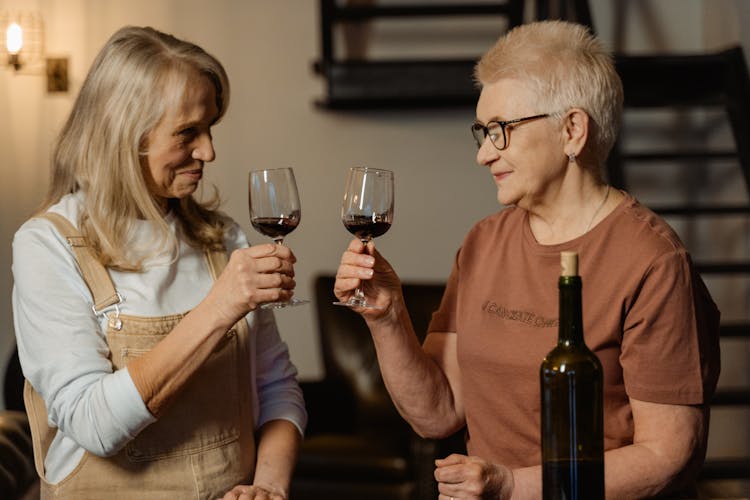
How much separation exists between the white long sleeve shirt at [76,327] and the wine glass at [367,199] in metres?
0.40

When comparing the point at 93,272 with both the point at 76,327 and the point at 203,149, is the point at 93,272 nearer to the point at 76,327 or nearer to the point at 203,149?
the point at 76,327

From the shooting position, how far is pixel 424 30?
16.4ft

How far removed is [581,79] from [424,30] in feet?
10.7

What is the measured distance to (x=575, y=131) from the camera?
1.85 m

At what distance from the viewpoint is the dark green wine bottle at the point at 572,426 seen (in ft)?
4.33

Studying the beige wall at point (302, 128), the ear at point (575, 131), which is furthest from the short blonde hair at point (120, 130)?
the beige wall at point (302, 128)

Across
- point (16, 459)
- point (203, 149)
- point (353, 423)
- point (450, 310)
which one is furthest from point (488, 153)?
point (353, 423)

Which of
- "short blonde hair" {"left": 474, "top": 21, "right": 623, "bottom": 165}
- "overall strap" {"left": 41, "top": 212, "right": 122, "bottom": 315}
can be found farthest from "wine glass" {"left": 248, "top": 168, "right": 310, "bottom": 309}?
"short blonde hair" {"left": 474, "top": 21, "right": 623, "bottom": 165}

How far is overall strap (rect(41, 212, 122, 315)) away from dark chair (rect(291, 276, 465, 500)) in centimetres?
195

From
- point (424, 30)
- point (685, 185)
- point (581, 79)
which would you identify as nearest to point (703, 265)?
point (685, 185)

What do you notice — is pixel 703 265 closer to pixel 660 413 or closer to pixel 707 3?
pixel 707 3

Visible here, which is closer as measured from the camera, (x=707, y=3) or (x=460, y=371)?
(x=460, y=371)

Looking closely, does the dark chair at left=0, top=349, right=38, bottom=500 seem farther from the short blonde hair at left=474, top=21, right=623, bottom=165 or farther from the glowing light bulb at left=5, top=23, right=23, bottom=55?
the glowing light bulb at left=5, top=23, right=23, bottom=55

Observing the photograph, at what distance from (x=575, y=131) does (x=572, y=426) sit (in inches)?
27.5
